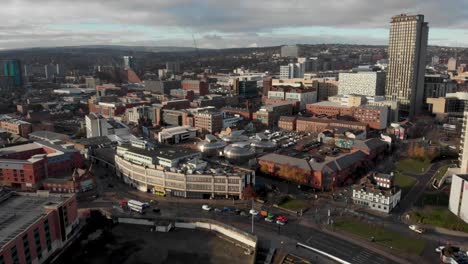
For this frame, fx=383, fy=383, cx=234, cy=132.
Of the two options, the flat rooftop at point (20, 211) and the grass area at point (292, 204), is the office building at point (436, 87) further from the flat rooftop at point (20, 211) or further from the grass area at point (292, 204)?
the flat rooftop at point (20, 211)

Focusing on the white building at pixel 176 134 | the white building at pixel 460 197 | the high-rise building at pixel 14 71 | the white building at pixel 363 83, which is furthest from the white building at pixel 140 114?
the high-rise building at pixel 14 71

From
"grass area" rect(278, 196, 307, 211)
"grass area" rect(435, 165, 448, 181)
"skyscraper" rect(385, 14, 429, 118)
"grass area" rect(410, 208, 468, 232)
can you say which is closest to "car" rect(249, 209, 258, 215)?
"grass area" rect(278, 196, 307, 211)

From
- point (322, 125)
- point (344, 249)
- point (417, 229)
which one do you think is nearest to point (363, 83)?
point (322, 125)

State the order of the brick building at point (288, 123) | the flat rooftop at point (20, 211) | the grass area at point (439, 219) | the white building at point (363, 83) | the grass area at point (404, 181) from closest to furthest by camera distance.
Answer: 1. the flat rooftop at point (20, 211)
2. the grass area at point (439, 219)
3. the grass area at point (404, 181)
4. the brick building at point (288, 123)
5. the white building at point (363, 83)

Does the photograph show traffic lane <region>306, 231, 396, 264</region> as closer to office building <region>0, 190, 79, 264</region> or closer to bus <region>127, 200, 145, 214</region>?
bus <region>127, 200, 145, 214</region>

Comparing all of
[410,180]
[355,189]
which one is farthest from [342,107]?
[355,189]

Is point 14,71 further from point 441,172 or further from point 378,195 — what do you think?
point 441,172

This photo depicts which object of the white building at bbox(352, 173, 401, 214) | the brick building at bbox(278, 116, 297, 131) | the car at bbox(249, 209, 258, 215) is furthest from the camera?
the brick building at bbox(278, 116, 297, 131)

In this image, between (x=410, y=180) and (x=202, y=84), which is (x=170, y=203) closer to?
(x=410, y=180)
